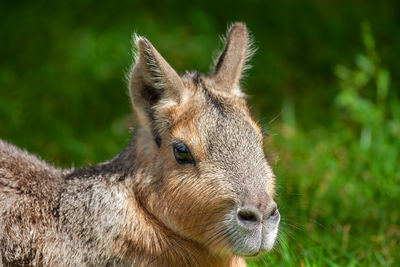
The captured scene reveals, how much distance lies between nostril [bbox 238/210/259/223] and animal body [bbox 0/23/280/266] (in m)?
0.03

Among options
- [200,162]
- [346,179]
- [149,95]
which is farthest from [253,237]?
[346,179]

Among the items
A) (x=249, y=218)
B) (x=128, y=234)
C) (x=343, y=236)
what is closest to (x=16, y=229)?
(x=128, y=234)

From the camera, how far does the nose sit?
4254 millimetres

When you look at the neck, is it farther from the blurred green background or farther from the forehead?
the blurred green background

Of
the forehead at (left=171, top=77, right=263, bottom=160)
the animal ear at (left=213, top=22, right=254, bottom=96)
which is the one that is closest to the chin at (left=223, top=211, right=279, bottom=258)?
the forehead at (left=171, top=77, right=263, bottom=160)

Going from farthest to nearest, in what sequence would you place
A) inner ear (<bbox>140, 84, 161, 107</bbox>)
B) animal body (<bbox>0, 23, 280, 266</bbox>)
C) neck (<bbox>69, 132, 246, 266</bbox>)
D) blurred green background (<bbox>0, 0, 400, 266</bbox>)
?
blurred green background (<bbox>0, 0, 400, 266</bbox>), inner ear (<bbox>140, 84, 161, 107</bbox>), neck (<bbox>69, 132, 246, 266</bbox>), animal body (<bbox>0, 23, 280, 266</bbox>)

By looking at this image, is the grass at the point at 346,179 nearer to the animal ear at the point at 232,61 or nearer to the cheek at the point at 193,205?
the cheek at the point at 193,205

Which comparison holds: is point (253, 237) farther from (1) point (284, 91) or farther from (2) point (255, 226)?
(1) point (284, 91)

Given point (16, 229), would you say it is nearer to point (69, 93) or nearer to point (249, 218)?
point (249, 218)

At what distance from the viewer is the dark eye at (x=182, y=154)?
4.58m

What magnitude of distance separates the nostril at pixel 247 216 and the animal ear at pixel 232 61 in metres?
1.12

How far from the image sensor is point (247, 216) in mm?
4281

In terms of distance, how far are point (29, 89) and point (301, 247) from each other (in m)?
3.85

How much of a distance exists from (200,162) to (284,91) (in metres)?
4.20
